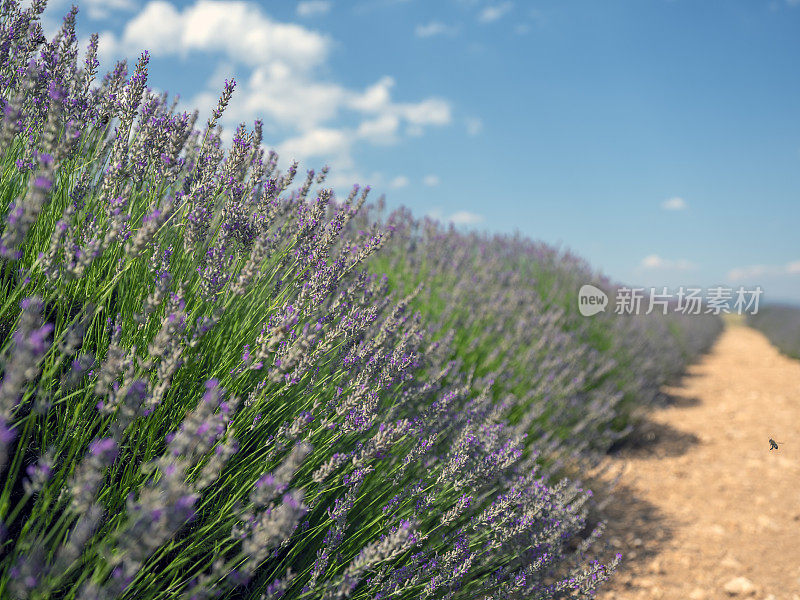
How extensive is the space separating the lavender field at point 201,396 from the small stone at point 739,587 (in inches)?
67.8

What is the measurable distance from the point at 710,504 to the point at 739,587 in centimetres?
151

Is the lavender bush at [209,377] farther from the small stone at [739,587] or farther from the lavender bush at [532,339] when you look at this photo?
the small stone at [739,587]

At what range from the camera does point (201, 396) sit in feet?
Answer: 5.25

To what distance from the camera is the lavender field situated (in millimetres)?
1042

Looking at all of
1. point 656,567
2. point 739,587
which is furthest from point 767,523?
point 656,567

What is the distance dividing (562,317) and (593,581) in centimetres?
440

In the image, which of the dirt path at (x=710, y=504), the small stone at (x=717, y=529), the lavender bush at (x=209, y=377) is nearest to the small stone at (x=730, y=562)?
the dirt path at (x=710, y=504)

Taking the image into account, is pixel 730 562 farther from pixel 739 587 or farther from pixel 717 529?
pixel 717 529

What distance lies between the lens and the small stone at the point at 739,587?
3.30m

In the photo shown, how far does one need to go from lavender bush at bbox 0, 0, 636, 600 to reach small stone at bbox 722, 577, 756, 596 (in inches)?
71.8

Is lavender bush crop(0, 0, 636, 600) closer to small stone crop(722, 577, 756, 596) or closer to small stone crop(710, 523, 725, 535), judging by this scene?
small stone crop(722, 577, 756, 596)

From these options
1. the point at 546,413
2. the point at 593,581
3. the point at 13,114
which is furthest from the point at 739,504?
the point at 13,114

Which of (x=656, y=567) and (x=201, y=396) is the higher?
(x=201, y=396)

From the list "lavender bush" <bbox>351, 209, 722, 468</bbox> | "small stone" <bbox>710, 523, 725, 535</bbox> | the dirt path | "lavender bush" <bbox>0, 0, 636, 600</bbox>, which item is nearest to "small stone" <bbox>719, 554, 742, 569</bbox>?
the dirt path
